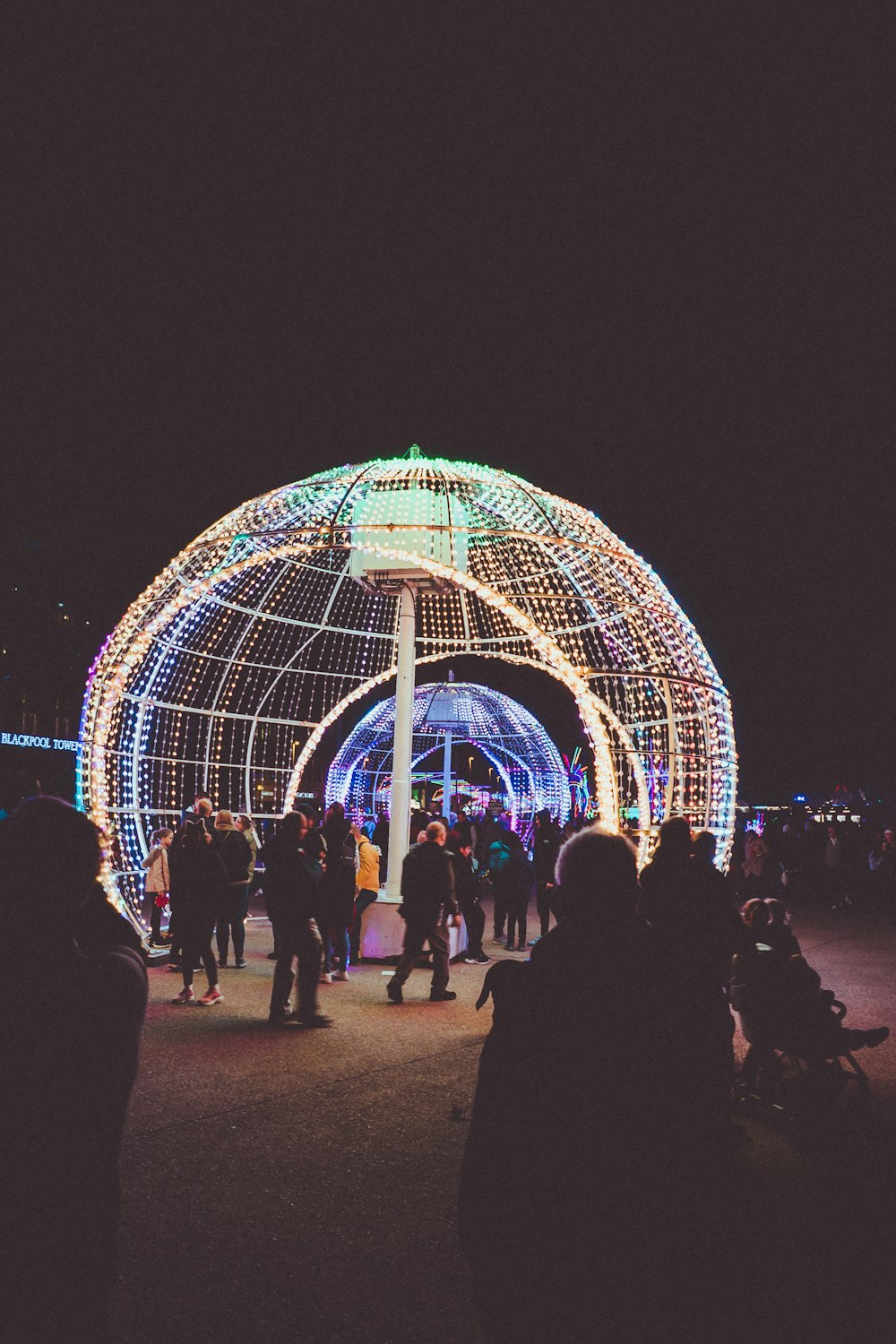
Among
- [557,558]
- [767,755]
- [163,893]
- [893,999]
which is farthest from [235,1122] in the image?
[767,755]

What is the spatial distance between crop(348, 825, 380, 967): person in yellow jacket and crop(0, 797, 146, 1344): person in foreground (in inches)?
328

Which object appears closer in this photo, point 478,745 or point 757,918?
point 757,918

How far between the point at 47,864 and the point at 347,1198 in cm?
283

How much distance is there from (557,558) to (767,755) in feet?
68.4

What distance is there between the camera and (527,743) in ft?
81.7

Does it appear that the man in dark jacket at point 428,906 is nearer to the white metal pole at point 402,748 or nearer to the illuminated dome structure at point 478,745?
the white metal pole at point 402,748

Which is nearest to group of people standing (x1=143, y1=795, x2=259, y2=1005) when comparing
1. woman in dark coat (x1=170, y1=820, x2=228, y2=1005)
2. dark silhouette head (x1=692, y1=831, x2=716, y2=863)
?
woman in dark coat (x1=170, y1=820, x2=228, y2=1005)

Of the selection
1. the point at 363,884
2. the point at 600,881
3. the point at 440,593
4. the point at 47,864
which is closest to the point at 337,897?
the point at 363,884

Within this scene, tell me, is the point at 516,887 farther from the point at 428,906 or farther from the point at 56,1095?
the point at 56,1095

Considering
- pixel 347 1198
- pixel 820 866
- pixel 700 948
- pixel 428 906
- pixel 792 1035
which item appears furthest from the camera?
pixel 820 866

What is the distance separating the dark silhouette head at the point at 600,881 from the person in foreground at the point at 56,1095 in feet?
3.00

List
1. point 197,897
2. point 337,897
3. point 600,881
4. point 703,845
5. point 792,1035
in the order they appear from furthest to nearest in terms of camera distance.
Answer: point 337,897
point 197,897
point 703,845
point 792,1035
point 600,881

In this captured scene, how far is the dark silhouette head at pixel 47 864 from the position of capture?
1.92m

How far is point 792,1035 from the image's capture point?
17.7 ft
